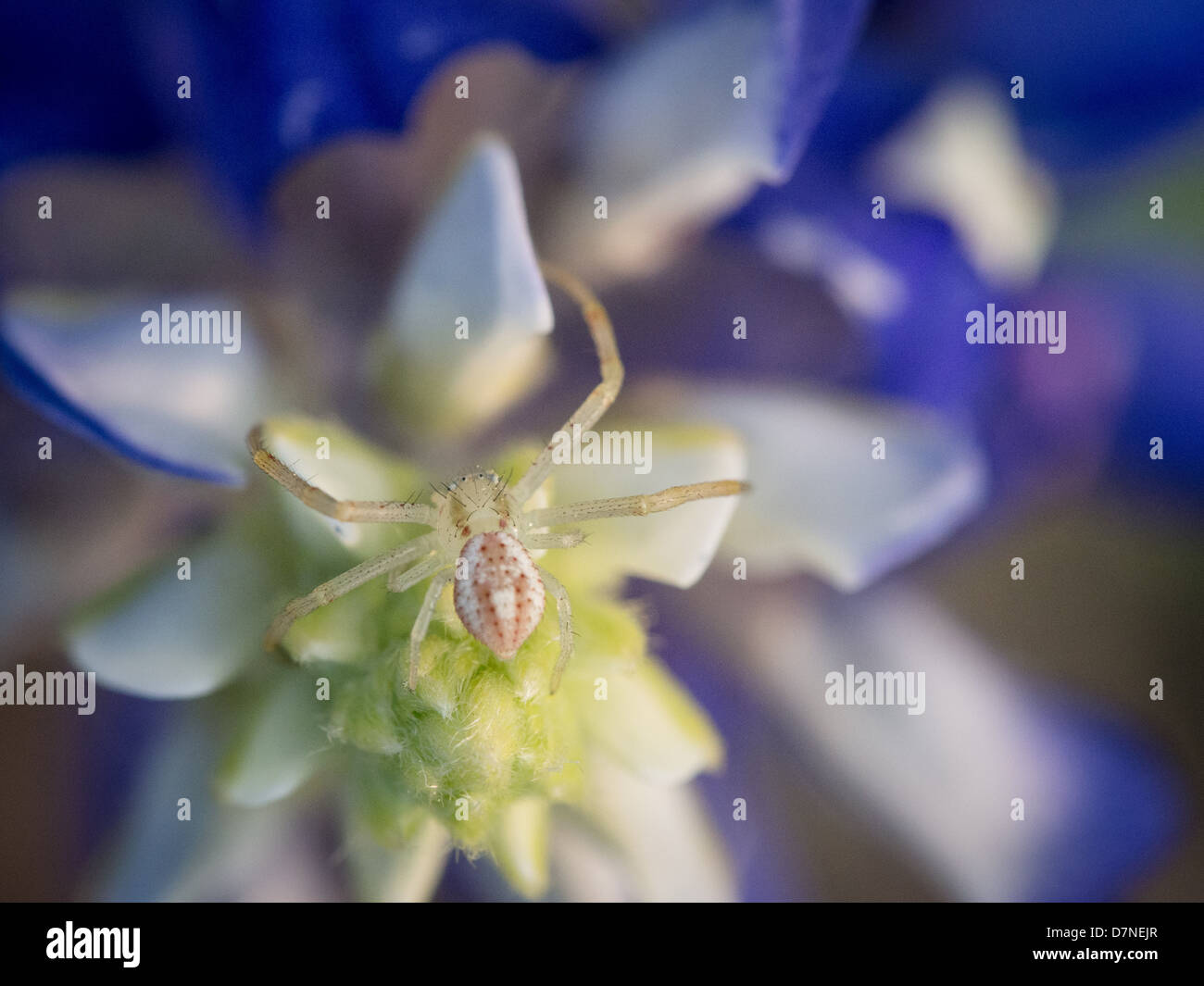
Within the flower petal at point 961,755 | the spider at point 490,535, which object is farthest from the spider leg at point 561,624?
the flower petal at point 961,755

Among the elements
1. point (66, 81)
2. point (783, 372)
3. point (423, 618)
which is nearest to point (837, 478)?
point (783, 372)

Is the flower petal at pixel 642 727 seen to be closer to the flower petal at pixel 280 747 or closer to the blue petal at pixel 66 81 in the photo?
the flower petal at pixel 280 747

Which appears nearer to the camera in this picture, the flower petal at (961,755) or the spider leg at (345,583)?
the spider leg at (345,583)

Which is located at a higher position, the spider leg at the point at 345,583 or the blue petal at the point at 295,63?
the blue petal at the point at 295,63

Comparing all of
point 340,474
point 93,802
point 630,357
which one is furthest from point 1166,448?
point 93,802

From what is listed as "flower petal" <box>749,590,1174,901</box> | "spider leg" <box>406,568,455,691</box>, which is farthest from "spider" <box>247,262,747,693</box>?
"flower petal" <box>749,590,1174,901</box>

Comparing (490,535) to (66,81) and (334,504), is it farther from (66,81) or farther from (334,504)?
(66,81)

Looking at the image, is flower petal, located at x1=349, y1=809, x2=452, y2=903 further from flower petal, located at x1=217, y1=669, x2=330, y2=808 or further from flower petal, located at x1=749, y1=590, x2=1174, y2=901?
flower petal, located at x1=749, y1=590, x2=1174, y2=901
